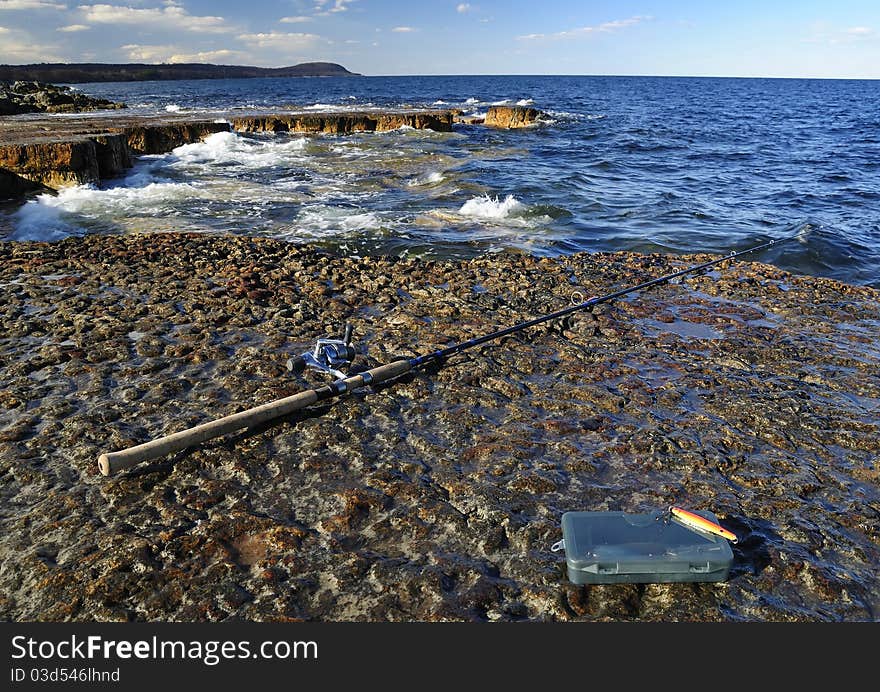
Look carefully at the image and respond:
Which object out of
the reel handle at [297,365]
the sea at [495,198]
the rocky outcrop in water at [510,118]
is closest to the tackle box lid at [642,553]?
the reel handle at [297,365]

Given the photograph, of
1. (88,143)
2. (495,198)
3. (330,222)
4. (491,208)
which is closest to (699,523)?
(330,222)

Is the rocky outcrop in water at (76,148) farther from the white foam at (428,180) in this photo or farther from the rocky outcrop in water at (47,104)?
the rocky outcrop in water at (47,104)

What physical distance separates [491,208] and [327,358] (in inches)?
396

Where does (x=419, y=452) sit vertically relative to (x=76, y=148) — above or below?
below

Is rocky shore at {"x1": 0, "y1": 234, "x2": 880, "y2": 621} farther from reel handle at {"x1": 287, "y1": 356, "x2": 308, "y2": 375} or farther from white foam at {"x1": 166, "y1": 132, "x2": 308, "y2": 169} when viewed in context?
white foam at {"x1": 166, "y1": 132, "x2": 308, "y2": 169}

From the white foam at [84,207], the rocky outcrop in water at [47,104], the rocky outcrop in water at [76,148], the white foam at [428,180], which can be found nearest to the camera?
the white foam at [84,207]

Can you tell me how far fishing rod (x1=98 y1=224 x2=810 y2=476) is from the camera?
4.27 meters

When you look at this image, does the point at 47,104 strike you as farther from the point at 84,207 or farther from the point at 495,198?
the point at 495,198

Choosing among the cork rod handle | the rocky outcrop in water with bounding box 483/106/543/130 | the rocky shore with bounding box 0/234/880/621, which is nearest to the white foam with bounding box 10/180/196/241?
the rocky shore with bounding box 0/234/880/621

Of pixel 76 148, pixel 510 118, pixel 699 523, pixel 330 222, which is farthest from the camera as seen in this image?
pixel 510 118

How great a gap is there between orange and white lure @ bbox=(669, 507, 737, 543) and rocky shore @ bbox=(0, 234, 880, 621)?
0.27 meters

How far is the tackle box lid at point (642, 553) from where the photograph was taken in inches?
139

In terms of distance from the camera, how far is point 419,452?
4.85 meters

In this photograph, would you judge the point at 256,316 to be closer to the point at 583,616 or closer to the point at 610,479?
the point at 610,479
